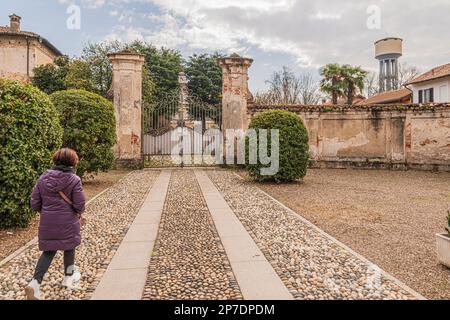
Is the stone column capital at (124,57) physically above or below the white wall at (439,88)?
below

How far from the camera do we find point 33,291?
2967 mm

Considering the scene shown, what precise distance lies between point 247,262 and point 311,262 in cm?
76

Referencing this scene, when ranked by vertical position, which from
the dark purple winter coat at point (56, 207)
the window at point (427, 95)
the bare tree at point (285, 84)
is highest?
the bare tree at point (285, 84)

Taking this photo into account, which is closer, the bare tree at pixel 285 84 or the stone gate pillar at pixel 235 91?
the stone gate pillar at pixel 235 91

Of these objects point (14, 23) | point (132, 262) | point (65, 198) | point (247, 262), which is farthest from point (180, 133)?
point (14, 23)

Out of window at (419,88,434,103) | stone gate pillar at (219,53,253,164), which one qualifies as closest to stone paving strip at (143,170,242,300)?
stone gate pillar at (219,53,253,164)

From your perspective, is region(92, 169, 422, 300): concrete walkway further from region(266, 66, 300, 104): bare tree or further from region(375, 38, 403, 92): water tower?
region(375, 38, 403, 92): water tower

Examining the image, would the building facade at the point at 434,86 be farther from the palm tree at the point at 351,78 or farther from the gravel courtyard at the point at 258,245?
the gravel courtyard at the point at 258,245

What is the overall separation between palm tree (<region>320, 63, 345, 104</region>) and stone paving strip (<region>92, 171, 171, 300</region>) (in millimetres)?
22383

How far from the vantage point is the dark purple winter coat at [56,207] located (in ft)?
10.4

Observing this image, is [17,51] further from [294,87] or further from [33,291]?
[33,291]

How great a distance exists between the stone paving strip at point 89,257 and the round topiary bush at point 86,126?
88.7 inches

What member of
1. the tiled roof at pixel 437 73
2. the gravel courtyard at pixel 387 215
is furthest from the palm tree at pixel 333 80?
the gravel courtyard at pixel 387 215

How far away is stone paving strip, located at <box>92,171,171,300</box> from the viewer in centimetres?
312
